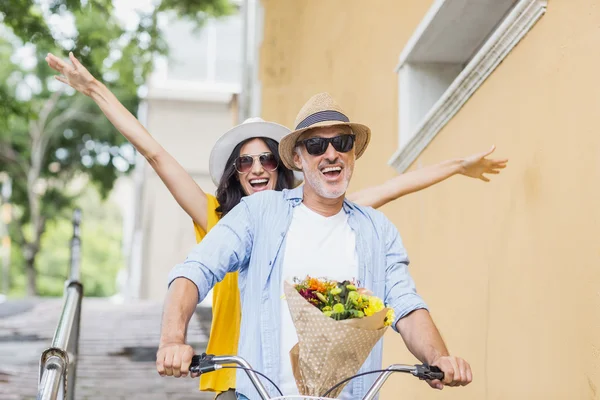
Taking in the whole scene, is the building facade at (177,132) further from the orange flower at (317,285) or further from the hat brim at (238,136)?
the orange flower at (317,285)

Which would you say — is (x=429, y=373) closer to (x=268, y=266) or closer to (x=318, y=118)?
(x=268, y=266)

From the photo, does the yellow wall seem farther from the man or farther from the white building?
the white building

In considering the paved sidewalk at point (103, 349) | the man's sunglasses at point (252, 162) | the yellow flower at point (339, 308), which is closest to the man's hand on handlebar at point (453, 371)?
the yellow flower at point (339, 308)

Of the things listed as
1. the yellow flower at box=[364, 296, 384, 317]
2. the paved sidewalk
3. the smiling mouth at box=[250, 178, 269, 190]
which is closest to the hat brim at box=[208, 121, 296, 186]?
the smiling mouth at box=[250, 178, 269, 190]

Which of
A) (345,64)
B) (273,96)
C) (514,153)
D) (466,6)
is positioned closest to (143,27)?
(273,96)

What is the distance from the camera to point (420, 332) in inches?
124

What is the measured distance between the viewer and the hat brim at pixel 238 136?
15.1 feet

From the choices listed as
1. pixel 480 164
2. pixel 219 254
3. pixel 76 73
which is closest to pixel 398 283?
pixel 219 254

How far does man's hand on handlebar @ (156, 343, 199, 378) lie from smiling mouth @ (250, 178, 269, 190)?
1797mm

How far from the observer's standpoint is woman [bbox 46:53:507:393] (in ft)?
13.3

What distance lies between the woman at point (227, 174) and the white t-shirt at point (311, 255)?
83 cm

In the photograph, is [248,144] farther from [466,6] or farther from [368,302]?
[368,302]

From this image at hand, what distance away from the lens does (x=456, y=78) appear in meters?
5.16

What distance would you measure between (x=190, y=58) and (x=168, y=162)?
2375cm
